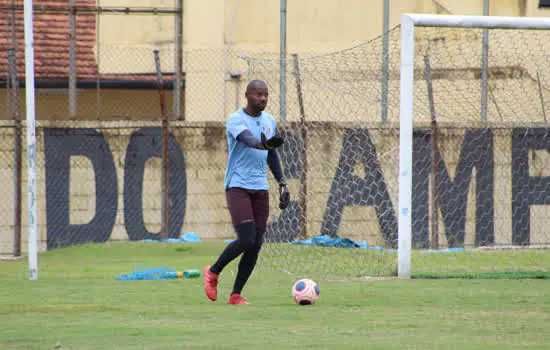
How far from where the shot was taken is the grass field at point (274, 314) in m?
5.45

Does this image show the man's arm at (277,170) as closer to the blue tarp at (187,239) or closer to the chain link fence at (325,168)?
the chain link fence at (325,168)

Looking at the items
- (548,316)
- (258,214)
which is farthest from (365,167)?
(548,316)

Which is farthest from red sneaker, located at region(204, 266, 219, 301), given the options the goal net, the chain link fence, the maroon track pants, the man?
the goal net

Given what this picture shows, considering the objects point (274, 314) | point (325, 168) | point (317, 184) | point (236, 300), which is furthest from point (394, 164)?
point (274, 314)

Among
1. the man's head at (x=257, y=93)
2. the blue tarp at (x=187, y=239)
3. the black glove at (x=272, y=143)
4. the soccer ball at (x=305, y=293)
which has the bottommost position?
the blue tarp at (x=187, y=239)

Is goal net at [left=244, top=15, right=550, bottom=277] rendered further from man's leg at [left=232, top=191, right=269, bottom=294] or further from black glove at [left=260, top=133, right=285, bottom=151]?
black glove at [left=260, top=133, right=285, bottom=151]

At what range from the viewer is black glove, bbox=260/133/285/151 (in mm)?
7184

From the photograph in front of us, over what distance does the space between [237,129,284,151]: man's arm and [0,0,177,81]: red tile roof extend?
12.2 m

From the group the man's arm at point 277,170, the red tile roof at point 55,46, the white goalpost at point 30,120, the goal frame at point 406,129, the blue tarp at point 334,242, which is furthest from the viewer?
the red tile roof at point 55,46

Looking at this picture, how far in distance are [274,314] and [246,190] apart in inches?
53.7

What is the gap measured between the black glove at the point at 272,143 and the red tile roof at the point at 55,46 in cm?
1246

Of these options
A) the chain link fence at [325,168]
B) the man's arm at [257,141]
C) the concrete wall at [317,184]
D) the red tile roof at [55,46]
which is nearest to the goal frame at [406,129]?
the man's arm at [257,141]

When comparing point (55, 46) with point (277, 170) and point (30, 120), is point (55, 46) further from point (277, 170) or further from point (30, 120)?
point (277, 170)

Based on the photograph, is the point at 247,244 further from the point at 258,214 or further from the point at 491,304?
the point at 491,304
